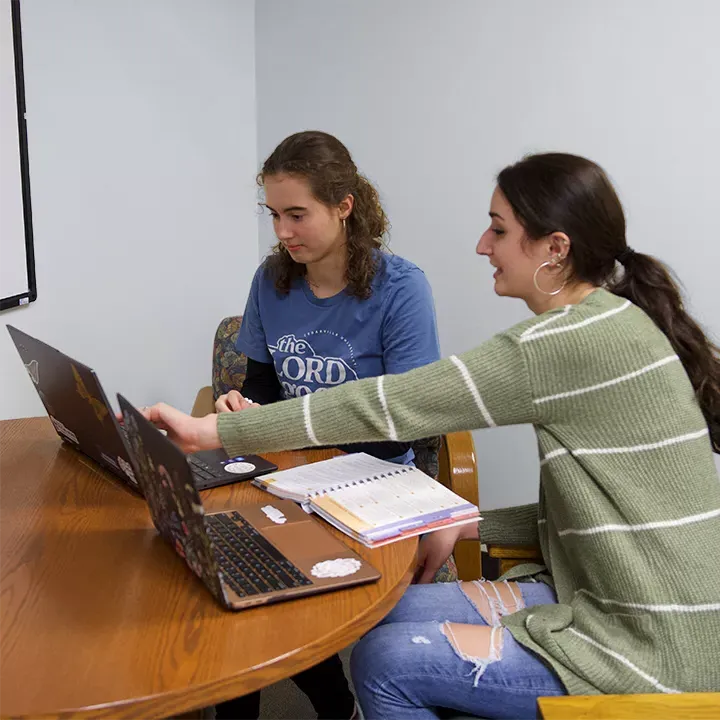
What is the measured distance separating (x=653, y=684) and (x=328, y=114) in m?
2.24

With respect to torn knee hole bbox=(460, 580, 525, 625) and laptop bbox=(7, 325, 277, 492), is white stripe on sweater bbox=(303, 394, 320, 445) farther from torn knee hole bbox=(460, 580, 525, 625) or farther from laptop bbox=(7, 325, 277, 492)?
torn knee hole bbox=(460, 580, 525, 625)

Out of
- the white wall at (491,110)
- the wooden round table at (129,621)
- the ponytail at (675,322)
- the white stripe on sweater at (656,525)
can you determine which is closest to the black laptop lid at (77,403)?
the wooden round table at (129,621)

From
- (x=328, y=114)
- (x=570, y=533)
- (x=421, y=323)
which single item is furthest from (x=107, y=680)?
(x=328, y=114)

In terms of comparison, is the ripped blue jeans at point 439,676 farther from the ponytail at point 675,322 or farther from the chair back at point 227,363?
the chair back at point 227,363

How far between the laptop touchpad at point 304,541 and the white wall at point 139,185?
1.23 metres

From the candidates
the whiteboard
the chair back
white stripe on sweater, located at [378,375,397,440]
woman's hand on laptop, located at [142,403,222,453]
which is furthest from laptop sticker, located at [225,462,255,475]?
the chair back

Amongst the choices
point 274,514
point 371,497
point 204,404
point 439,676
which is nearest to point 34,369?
point 274,514

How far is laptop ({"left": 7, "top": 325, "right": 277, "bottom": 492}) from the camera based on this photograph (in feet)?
4.34

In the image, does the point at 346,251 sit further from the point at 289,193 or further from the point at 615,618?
the point at 615,618

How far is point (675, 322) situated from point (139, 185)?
1.78 meters

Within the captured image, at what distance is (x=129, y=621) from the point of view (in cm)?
101

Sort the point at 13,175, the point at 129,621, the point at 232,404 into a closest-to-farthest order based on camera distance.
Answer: the point at 129,621 → the point at 232,404 → the point at 13,175

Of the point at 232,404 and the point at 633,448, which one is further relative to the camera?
the point at 232,404

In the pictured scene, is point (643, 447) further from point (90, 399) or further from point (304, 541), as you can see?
point (90, 399)
